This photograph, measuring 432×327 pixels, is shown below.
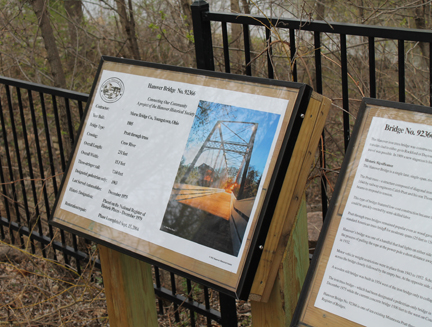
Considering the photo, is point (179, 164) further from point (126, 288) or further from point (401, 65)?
point (401, 65)

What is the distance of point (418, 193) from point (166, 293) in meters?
2.05

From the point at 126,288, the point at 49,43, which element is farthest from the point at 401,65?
the point at 49,43

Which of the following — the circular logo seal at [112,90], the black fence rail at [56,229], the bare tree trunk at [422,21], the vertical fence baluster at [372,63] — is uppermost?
the bare tree trunk at [422,21]

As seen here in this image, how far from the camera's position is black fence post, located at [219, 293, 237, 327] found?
216 centimetres

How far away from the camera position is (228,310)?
219 cm

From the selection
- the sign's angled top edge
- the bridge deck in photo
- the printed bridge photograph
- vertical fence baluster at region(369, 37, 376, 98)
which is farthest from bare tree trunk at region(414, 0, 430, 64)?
the bridge deck in photo

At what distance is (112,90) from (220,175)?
75cm

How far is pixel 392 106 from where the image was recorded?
1.35 m

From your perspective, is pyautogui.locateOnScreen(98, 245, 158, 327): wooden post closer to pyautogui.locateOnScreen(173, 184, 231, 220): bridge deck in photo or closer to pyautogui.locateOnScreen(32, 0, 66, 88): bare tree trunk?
pyautogui.locateOnScreen(173, 184, 231, 220): bridge deck in photo

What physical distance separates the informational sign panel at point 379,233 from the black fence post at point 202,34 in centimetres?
Answer: 110

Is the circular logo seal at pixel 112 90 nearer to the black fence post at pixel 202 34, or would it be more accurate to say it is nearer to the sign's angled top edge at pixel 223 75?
the sign's angled top edge at pixel 223 75

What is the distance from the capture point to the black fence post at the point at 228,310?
216 cm

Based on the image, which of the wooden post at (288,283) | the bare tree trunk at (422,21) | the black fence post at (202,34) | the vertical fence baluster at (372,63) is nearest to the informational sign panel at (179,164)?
the wooden post at (288,283)

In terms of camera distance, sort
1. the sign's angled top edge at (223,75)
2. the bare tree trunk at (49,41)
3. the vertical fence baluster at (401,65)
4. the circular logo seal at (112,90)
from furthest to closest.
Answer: the bare tree trunk at (49,41)
the circular logo seal at (112,90)
the vertical fence baluster at (401,65)
the sign's angled top edge at (223,75)
